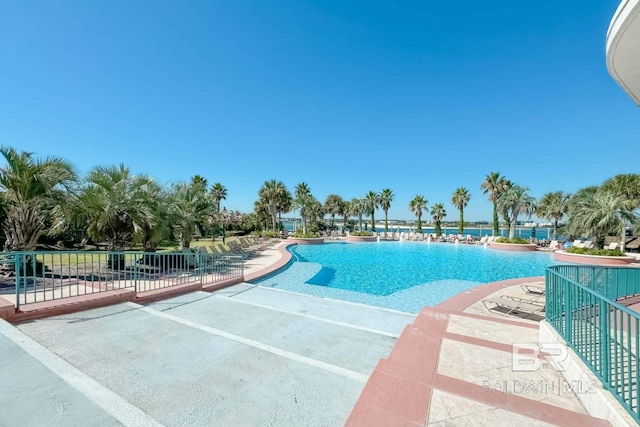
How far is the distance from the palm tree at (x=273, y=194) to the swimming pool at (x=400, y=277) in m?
16.5

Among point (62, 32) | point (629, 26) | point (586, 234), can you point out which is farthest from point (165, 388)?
point (586, 234)

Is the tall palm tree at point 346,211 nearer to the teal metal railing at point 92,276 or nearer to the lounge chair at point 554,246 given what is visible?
the lounge chair at point 554,246

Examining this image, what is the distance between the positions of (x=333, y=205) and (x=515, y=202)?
28521 millimetres

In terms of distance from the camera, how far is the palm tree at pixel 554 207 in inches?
1173

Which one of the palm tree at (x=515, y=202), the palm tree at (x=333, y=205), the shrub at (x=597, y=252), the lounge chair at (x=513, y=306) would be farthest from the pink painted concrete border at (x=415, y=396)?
the palm tree at (x=333, y=205)

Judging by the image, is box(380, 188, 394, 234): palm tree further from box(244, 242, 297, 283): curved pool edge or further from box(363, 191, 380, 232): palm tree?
box(244, 242, 297, 283): curved pool edge

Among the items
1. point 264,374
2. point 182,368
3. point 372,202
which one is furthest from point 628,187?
point 182,368

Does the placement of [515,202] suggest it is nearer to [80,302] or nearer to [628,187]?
[628,187]

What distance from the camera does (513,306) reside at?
6.09m

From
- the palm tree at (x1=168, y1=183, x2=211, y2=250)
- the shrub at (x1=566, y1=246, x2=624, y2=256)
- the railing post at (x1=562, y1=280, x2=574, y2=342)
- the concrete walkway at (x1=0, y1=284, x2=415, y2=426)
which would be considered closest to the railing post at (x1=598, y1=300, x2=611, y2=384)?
the railing post at (x1=562, y1=280, x2=574, y2=342)

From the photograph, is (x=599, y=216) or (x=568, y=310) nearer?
(x=568, y=310)

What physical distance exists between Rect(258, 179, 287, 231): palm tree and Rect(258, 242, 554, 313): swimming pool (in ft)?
54.0

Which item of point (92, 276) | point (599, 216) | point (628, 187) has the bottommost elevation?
point (92, 276)

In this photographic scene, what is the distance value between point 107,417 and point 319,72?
795 inches
